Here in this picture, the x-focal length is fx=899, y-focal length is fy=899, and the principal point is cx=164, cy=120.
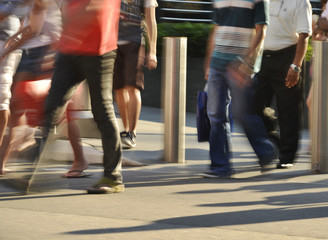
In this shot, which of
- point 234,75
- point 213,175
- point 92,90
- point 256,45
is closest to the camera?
point 92,90

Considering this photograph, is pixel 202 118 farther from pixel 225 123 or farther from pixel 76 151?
pixel 76 151

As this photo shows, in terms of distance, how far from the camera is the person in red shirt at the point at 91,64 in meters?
6.46

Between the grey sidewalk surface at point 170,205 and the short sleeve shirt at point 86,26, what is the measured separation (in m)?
1.06

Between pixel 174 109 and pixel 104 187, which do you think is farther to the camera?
pixel 174 109

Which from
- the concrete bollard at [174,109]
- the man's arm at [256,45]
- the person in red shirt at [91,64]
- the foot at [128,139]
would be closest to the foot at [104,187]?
the person in red shirt at [91,64]

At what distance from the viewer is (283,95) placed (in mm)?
8141

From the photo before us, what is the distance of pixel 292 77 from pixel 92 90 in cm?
207

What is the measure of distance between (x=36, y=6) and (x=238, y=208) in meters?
2.15

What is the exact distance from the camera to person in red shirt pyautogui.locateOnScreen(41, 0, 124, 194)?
6.46 metres

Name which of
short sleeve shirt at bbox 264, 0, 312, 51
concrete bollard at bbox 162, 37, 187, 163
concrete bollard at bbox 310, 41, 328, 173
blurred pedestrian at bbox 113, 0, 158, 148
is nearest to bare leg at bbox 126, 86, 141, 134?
blurred pedestrian at bbox 113, 0, 158, 148

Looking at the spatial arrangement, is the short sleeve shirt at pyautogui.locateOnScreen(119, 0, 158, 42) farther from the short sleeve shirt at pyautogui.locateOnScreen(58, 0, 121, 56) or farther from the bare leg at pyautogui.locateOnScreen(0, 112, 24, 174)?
the short sleeve shirt at pyautogui.locateOnScreen(58, 0, 121, 56)

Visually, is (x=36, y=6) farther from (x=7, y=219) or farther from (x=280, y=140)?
(x=280, y=140)

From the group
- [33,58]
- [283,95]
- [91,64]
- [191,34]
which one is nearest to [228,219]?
[91,64]

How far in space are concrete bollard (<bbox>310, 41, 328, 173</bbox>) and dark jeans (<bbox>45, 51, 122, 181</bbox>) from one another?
2142 mm
